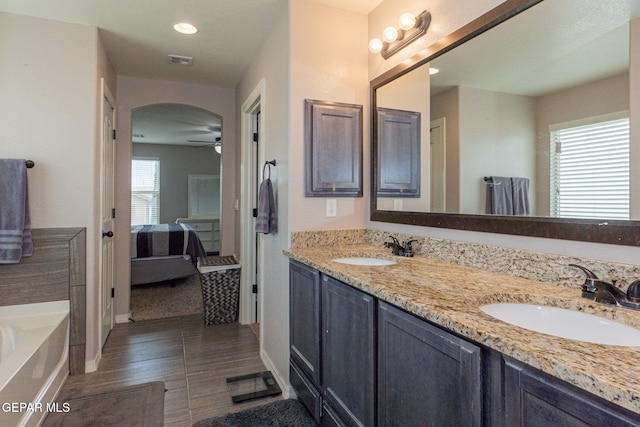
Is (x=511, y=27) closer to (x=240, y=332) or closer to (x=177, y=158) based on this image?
(x=240, y=332)

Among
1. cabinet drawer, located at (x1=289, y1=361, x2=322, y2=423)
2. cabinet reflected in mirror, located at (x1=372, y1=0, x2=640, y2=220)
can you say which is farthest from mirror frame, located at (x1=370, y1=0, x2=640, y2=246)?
cabinet drawer, located at (x1=289, y1=361, x2=322, y2=423)

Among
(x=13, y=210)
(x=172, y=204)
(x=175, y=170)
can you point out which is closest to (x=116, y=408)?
(x=13, y=210)

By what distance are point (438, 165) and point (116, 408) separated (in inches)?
92.0

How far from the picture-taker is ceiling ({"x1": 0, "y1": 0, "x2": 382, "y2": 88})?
90.5 inches

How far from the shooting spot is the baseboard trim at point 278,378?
223 centimetres

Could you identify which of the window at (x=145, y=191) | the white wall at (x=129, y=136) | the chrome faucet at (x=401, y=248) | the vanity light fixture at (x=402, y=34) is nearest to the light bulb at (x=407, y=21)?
the vanity light fixture at (x=402, y=34)

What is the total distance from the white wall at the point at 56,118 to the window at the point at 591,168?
2857 mm

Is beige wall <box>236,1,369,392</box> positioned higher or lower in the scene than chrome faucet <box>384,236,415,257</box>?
higher

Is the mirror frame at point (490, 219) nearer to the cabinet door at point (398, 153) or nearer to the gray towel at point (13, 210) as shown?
the cabinet door at point (398, 153)

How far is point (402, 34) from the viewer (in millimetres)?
2035

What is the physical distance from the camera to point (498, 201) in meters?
1.50

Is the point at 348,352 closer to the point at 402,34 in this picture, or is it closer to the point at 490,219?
the point at 490,219

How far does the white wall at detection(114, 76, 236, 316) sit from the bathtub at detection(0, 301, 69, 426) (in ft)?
3.55

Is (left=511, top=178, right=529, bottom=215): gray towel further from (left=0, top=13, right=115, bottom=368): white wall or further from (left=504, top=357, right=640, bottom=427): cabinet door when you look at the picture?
(left=0, top=13, right=115, bottom=368): white wall
